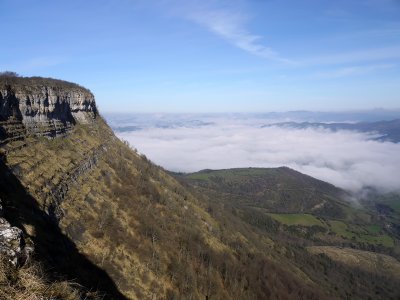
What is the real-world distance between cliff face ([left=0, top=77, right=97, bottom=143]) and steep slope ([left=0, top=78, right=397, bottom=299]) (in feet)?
0.98

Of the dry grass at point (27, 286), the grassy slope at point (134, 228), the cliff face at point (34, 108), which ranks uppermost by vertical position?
the cliff face at point (34, 108)

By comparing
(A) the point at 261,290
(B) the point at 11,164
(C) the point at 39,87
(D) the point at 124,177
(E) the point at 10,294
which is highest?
(C) the point at 39,87

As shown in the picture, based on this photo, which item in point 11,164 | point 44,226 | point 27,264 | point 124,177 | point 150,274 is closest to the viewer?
point 27,264

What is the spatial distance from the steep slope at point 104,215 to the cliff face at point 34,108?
11.7 inches

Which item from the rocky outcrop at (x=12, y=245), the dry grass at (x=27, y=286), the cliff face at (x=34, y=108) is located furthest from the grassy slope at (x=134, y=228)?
the dry grass at (x=27, y=286)

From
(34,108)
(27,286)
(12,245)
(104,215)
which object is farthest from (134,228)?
(27,286)

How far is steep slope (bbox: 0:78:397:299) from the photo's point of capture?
57562mm

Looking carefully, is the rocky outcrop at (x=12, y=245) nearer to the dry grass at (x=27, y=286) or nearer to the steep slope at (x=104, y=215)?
the dry grass at (x=27, y=286)

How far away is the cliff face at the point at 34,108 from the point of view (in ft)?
247

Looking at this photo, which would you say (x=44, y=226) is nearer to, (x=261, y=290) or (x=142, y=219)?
(x=142, y=219)

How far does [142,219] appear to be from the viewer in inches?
3895

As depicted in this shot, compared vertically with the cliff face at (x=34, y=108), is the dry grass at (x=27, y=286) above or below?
below

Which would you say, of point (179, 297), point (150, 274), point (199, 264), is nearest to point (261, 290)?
point (199, 264)

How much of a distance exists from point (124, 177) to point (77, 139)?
19580 mm
